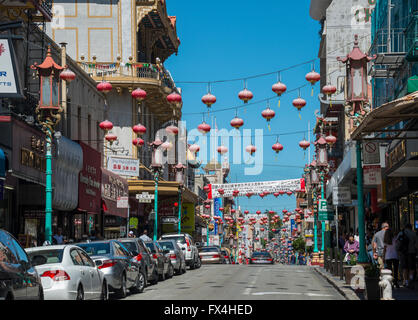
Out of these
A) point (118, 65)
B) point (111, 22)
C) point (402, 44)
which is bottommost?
point (402, 44)

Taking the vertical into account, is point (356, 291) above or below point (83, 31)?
below

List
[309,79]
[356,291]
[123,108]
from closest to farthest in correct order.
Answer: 1. [356,291]
2. [309,79]
3. [123,108]

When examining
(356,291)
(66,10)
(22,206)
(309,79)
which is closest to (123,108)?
(66,10)

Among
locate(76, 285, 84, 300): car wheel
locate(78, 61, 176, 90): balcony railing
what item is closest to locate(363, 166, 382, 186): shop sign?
locate(76, 285, 84, 300): car wheel

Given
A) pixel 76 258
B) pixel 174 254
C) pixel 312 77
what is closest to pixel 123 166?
pixel 174 254

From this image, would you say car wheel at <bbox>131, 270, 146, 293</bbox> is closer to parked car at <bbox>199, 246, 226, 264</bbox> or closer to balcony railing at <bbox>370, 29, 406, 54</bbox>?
balcony railing at <bbox>370, 29, 406, 54</bbox>

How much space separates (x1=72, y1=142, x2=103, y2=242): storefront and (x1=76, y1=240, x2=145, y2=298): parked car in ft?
40.6

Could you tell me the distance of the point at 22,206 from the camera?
3036cm

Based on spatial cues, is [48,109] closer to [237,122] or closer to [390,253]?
[237,122]

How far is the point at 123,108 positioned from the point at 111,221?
7.68 metres

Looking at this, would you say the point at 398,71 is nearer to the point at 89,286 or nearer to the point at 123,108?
the point at 89,286

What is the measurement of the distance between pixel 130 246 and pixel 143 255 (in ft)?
1.67

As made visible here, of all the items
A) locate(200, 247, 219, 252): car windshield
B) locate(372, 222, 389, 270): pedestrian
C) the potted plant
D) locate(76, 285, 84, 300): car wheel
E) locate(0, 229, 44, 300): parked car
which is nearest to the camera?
locate(0, 229, 44, 300): parked car

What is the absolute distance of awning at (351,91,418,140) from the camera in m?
16.5
